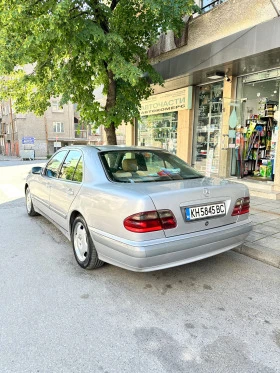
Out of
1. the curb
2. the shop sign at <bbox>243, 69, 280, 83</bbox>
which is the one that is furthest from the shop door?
the curb

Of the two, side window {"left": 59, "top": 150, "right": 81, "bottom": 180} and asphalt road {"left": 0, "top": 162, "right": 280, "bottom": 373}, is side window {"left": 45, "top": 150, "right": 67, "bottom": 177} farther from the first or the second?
asphalt road {"left": 0, "top": 162, "right": 280, "bottom": 373}

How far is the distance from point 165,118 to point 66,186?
8.38m

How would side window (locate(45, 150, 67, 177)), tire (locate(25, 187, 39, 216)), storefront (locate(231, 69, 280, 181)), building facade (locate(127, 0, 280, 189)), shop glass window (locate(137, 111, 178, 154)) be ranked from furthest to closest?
shop glass window (locate(137, 111, 178, 154))
storefront (locate(231, 69, 280, 181))
building facade (locate(127, 0, 280, 189))
tire (locate(25, 187, 39, 216))
side window (locate(45, 150, 67, 177))

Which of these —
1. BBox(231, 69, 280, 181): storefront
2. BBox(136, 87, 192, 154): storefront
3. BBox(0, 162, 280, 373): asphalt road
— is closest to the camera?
BBox(0, 162, 280, 373): asphalt road

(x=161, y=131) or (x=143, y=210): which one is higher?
(x=161, y=131)

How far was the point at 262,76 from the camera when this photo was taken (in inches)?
312

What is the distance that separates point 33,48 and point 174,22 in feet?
13.1

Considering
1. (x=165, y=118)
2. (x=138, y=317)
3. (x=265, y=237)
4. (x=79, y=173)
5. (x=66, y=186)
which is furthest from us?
(x=165, y=118)

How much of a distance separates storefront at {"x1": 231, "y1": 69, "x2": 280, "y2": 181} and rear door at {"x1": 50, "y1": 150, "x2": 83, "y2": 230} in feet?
19.6

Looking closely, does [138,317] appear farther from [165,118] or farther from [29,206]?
[165,118]

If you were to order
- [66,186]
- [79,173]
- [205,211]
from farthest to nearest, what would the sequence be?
[66,186] → [79,173] → [205,211]

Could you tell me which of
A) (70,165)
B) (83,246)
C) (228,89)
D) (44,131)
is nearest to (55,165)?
(70,165)

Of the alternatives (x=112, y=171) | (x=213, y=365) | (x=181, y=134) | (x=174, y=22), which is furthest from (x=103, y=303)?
(x=181, y=134)

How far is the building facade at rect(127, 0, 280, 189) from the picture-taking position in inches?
266
